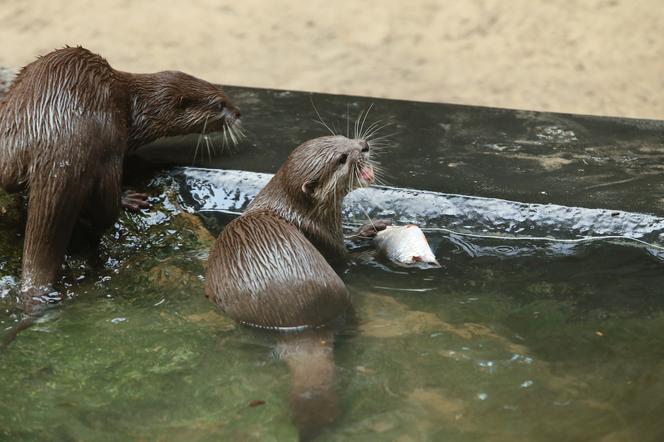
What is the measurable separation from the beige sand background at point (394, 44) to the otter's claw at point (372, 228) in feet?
9.67

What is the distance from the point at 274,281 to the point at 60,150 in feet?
2.88

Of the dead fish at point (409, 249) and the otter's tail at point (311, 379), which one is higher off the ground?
the dead fish at point (409, 249)

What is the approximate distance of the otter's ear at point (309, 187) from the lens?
3.01 meters

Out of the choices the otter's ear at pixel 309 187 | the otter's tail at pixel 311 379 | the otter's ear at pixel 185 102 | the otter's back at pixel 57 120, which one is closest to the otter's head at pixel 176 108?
the otter's ear at pixel 185 102

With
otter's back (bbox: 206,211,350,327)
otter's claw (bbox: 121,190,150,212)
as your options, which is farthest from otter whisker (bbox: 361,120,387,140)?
otter's back (bbox: 206,211,350,327)

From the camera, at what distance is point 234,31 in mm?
7109

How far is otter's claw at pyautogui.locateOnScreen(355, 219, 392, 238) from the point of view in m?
3.27

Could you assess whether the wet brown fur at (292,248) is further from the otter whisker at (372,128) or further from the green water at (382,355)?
the otter whisker at (372,128)

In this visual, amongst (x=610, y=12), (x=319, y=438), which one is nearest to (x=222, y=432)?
(x=319, y=438)

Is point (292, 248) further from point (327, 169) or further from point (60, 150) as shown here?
point (60, 150)

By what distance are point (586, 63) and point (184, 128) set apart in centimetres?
378

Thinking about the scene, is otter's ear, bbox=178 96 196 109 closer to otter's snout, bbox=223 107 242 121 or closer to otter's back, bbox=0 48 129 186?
otter's snout, bbox=223 107 242 121

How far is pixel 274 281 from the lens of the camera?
2.63 meters

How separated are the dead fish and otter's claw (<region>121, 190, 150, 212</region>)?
2.88 ft
